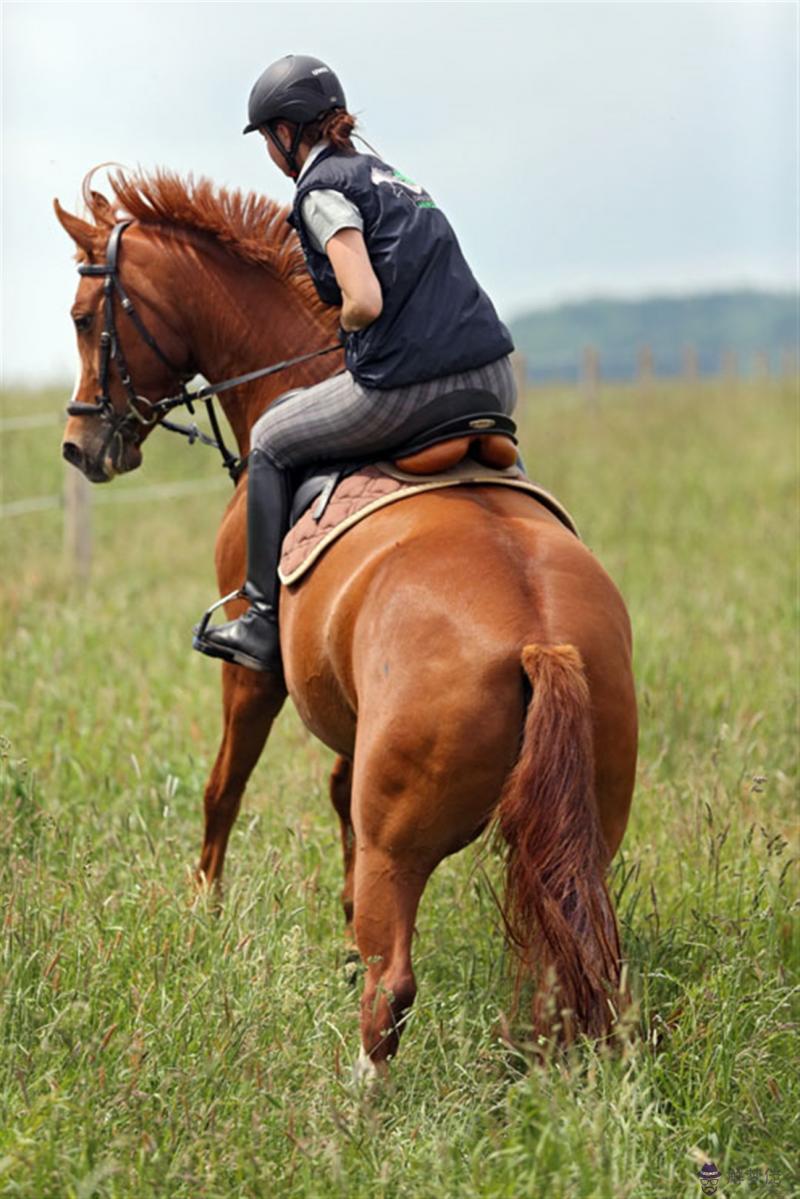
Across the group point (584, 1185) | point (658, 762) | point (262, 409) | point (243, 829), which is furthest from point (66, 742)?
point (584, 1185)

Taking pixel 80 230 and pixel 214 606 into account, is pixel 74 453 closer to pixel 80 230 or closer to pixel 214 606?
pixel 80 230

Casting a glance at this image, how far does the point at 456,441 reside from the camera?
4473 mm

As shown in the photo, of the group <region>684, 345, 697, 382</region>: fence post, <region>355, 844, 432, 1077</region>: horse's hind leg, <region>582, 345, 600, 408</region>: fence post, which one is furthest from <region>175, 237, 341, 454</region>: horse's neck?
<region>684, 345, 697, 382</region>: fence post

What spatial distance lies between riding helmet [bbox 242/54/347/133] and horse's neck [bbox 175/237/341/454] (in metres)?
0.82

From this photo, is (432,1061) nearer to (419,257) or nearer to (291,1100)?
(291,1100)

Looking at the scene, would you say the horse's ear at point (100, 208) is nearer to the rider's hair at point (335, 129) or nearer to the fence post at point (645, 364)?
the rider's hair at point (335, 129)

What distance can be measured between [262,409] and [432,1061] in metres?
2.49

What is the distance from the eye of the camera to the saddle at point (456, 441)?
4469 millimetres

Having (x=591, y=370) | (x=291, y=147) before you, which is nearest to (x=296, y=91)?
(x=291, y=147)

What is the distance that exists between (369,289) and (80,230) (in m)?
1.60

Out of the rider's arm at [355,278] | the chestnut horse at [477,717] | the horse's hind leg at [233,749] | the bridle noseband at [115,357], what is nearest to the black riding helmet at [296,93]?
the rider's arm at [355,278]

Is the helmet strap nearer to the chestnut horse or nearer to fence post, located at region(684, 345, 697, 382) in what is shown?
the chestnut horse

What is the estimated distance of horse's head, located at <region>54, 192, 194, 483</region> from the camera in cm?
559

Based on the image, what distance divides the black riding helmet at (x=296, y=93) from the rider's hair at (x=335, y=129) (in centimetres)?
2
